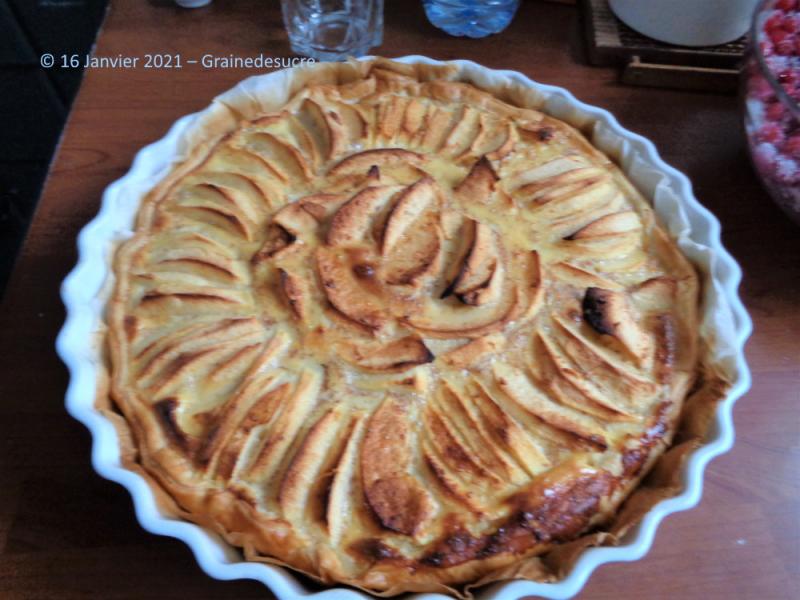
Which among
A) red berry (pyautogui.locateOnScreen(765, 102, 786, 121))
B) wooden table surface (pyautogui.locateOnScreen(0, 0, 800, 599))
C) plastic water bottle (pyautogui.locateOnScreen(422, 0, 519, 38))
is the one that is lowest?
wooden table surface (pyautogui.locateOnScreen(0, 0, 800, 599))

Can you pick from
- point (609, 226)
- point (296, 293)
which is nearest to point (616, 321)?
point (609, 226)

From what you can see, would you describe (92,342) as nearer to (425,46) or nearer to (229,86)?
(229,86)

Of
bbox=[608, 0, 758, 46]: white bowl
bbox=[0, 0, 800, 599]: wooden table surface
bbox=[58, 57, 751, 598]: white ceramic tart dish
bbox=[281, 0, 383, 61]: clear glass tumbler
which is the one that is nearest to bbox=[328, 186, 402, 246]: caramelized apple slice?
bbox=[58, 57, 751, 598]: white ceramic tart dish

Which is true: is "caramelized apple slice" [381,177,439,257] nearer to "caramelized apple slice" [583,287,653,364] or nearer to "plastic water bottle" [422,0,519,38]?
"caramelized apple slice" [583,287,653,364]

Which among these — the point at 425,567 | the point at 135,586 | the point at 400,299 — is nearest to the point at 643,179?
the point at 400,299

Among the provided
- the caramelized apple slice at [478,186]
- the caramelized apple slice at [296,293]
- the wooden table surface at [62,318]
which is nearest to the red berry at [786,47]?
the wooden table surface at [62,318]
